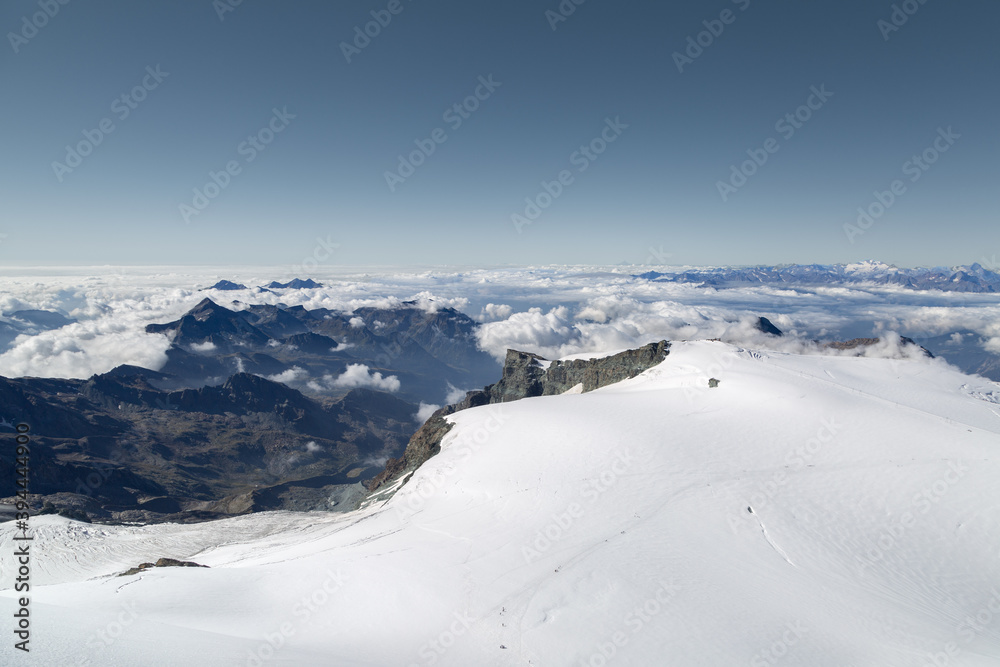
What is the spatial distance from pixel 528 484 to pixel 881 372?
163 feet

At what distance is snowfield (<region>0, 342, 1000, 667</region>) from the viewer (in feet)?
45.4

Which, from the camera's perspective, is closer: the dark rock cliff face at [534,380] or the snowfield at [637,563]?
the snowfield at [637,563]

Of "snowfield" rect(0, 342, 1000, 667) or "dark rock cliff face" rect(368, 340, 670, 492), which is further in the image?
"dark rock cliff face" rect(368, 340, 670, 492)

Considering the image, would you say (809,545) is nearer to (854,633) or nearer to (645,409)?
(854,633)

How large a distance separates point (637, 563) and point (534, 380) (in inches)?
3140

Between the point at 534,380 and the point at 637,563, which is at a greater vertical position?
the point at 637,563

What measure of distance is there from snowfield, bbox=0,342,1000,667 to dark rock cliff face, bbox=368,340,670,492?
1982cm

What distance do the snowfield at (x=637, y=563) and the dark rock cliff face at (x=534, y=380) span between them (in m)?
19.8

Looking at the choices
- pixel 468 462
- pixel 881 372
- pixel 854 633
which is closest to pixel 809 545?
pixel 854 633

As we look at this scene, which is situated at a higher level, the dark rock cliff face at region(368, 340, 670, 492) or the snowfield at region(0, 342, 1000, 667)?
the snowfield at region(0, 342, 1000, 667)

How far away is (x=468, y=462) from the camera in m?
35.8

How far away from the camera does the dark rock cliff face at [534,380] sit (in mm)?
57719

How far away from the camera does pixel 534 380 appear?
98.7m

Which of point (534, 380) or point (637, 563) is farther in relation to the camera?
point (534, 380)
